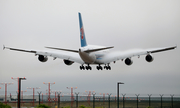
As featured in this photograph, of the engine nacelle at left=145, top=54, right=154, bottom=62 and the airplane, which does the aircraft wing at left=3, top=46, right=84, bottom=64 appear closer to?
the airplane

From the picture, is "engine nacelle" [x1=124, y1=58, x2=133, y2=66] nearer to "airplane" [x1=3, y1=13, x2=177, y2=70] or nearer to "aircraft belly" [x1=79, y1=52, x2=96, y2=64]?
"airplane" [x1=3, y1=13, x2=177, y2=70]

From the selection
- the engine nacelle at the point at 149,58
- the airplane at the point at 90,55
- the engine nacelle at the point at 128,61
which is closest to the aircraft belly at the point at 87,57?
the airplane at the point at 90,55

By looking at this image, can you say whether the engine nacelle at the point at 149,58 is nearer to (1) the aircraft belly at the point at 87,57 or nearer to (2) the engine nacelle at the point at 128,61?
(2) the engine nacelle at the point at 128,61

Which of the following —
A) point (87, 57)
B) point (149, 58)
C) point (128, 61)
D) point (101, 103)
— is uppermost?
point (87, 57)

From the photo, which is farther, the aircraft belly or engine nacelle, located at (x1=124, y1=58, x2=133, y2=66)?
engine nacelle, located at (x1=124, y1=58, x2=133, y2=66)

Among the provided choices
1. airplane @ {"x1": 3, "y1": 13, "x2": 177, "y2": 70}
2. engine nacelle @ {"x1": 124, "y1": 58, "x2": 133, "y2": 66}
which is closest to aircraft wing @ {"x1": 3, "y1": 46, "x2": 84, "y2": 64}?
airplane @ {"x1": 3, "y1": 13, "x2": 177, "y2": 70}

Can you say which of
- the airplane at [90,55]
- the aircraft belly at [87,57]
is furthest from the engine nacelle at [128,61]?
the aircraft belly at [87,57]

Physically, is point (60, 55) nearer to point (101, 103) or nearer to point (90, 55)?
point (90, 55)

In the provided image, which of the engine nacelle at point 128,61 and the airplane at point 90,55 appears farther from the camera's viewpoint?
the engine nacelle at point 128,61

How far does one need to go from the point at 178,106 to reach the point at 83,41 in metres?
19.3

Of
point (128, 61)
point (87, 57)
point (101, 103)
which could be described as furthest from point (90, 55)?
point (101, 103)

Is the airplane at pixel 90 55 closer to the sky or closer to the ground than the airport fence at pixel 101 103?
closer to the sky

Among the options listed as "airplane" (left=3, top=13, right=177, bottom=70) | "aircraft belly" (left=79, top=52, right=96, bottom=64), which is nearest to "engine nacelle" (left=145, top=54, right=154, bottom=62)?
"airplane" (left=3, top=13, right=177, bottom=70)

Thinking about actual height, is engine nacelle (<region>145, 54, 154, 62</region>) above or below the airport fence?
above
